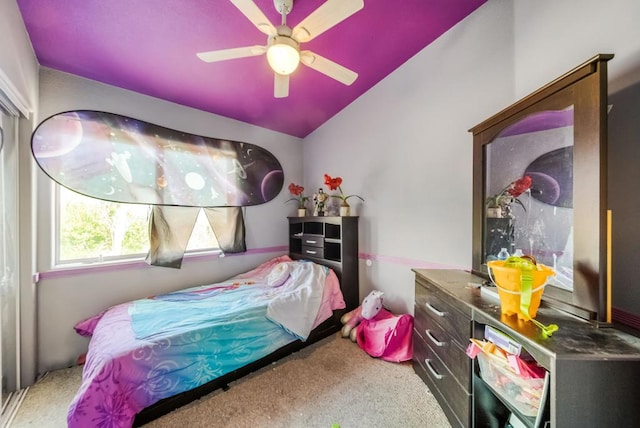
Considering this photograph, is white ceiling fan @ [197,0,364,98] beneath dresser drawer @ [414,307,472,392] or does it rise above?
above

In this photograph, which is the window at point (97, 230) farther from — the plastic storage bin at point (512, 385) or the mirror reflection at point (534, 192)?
the mirror reflection at point (534, 192)

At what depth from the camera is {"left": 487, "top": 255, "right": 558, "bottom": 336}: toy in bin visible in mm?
864

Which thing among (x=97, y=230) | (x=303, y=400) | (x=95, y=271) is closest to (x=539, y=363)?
(x=303, y=400)

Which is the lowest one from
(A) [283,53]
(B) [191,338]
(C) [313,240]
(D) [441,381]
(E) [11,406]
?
(E) [11,406]

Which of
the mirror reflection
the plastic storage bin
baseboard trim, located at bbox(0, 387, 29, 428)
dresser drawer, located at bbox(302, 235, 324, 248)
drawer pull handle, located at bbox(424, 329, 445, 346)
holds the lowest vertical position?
baseboard trim, located at bbox(0, 387, 29, 428)

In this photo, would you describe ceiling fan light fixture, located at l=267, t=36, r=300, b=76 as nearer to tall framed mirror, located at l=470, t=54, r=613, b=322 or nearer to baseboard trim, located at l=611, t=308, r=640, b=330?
tall framed mirror, located at l=470, t=54, r=613, b=322

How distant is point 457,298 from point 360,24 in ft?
6.13

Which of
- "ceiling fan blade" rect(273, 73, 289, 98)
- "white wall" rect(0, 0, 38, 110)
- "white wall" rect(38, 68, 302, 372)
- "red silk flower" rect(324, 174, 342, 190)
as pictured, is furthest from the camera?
"red silk flower" rect(324, 174, 342, 190)

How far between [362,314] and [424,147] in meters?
1.66

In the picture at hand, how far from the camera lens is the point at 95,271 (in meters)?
1.99

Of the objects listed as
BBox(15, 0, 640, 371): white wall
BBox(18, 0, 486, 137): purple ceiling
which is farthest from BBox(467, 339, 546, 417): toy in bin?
BBox(18, 0, 486, 137): purple ceiling

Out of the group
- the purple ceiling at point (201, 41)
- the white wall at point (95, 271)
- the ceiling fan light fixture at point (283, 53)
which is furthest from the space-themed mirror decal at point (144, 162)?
the ceiling fan light fixture at point (283, 53)

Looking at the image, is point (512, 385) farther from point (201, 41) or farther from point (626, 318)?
point (201, 41)

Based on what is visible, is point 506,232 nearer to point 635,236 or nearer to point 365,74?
point 635,236
